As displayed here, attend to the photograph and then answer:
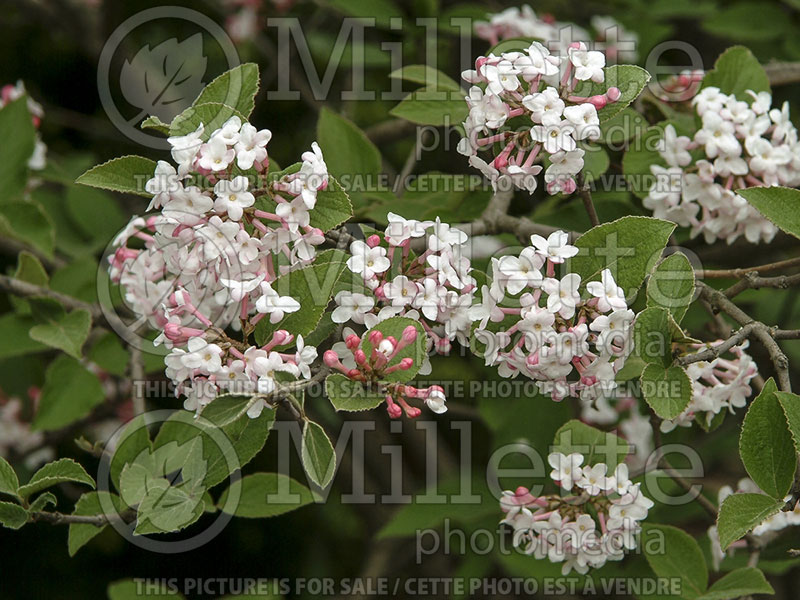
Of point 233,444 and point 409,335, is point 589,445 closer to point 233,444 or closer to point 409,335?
point 409,335

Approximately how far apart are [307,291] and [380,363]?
7.6 inches

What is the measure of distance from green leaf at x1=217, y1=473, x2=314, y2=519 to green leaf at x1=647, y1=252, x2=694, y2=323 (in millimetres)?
860

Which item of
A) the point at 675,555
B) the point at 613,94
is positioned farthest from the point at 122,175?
the point at 675,555

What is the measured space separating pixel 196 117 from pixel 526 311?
712 millimetres

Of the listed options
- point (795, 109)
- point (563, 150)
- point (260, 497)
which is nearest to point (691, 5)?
point (795, 109)

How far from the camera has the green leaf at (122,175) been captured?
5.47 ft

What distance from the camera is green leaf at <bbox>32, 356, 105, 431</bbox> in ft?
8.03

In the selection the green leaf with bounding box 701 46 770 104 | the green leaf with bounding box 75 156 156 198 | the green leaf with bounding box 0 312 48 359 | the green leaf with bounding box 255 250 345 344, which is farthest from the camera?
the green leaf with bounding box 0 312 48 359

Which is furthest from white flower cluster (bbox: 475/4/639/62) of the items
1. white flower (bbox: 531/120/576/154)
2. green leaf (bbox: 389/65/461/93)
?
white flower (bbox: 531/120/576/154)

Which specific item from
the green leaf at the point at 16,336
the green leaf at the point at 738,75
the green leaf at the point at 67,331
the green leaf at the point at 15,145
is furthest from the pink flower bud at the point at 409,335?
the green leaf at the point at 15,145

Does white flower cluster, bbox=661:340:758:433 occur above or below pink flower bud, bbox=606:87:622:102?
below

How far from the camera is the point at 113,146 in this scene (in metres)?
3.86

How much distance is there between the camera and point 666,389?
63.0 inches

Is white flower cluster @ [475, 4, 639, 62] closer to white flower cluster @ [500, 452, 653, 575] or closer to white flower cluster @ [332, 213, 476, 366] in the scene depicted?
white flower cluster @ [332, 213, 476, 366]
